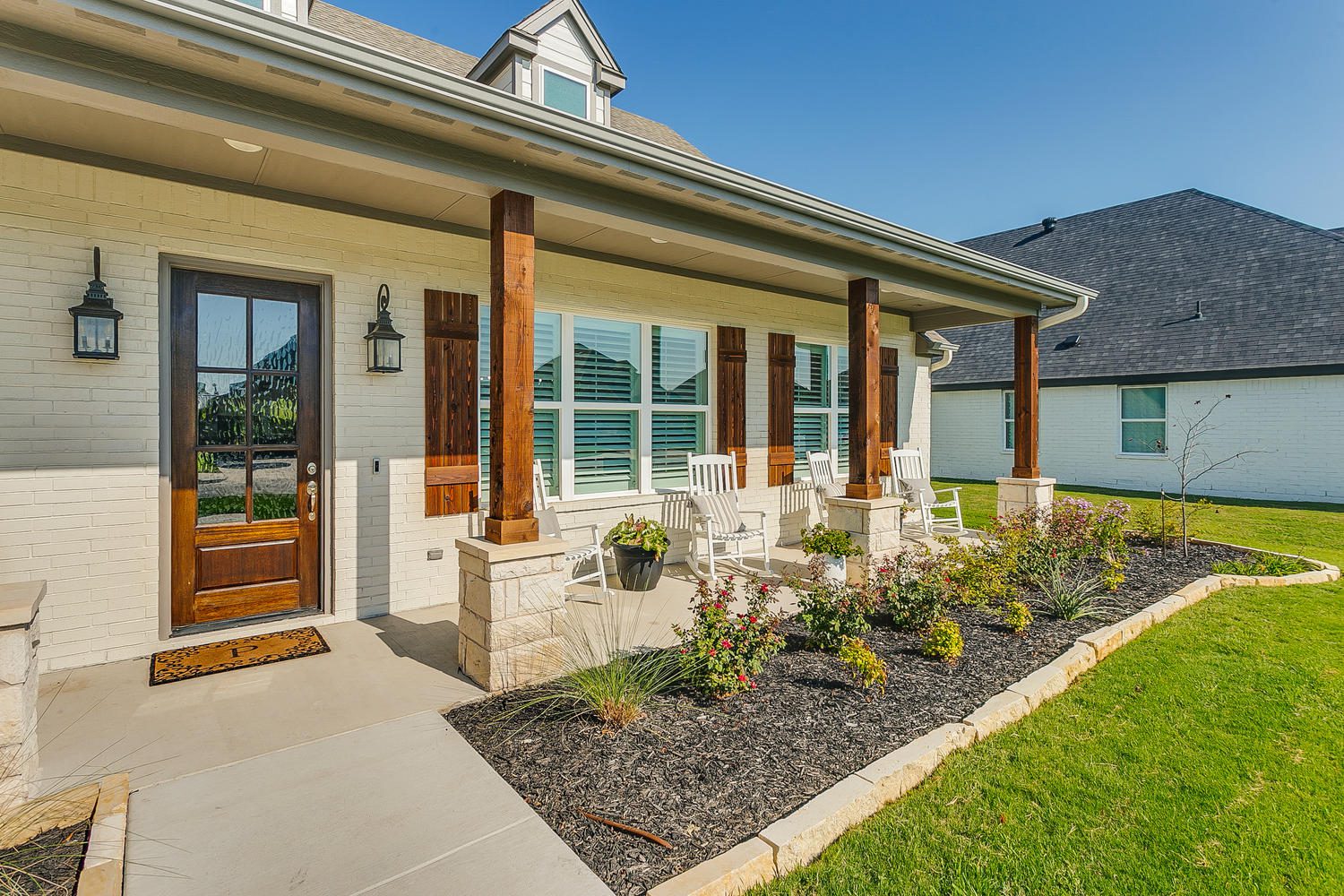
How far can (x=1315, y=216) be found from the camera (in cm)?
1421

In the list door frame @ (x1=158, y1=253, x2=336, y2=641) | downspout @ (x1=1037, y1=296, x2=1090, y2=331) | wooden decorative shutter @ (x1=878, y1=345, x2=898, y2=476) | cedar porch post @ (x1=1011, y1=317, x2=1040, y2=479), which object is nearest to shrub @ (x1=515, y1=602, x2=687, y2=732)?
door frame @ (x1=158, y1=253, x2=336, y2=641)

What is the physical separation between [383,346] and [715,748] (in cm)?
329

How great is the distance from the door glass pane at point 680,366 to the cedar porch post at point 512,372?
9.12 feet

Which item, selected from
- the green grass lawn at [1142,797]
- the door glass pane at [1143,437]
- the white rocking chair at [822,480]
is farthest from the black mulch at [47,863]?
the door glass pane at [1143,437]

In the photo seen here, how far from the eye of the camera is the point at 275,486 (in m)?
4.09

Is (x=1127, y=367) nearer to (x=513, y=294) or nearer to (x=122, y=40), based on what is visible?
(x=513, y=294)

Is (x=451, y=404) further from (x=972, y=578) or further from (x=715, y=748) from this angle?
(x=972, y=578)

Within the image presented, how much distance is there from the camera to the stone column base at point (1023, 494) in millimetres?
6875

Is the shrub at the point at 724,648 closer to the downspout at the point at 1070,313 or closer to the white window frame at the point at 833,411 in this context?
the white window frame at the point at 833,411

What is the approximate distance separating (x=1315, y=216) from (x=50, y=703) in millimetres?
21714

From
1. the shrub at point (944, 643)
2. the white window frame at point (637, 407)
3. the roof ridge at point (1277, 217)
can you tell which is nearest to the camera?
Answer: the shrub at point (944, 643)

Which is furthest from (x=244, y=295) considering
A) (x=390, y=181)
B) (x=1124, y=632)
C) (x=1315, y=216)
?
(x=1315, y=216)

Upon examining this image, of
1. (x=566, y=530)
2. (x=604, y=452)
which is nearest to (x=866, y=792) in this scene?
(x=566, y=530)

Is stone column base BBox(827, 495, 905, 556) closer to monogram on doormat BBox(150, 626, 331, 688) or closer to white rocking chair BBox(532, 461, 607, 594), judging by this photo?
white rocking chair BBox(532, 461, 607, 594)
